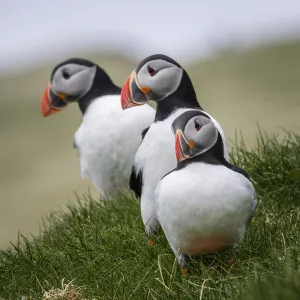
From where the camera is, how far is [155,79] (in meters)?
5.15

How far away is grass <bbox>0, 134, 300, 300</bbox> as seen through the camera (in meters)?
4.05

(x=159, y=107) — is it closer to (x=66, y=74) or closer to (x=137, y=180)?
(x=137, y=180)

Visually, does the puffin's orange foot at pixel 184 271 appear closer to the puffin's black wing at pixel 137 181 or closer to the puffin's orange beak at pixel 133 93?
the puffin's black wing at pixel 137 181

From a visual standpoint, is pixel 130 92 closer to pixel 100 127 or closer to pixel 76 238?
pixel 76 238

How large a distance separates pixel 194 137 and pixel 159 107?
0.83 meters

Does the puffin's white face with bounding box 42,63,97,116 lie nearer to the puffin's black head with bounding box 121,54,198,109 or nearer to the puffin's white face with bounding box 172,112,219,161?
the puffin's black head with bounding box 121,54,198,109

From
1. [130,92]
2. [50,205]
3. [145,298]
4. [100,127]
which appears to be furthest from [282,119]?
[145,298]

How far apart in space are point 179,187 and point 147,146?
89 cm

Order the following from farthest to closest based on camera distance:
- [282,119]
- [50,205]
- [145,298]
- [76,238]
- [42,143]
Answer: [42,143] < [50,205] < [282,119] < [76,238] < [145,298]

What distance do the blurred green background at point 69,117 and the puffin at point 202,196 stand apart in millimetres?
8566

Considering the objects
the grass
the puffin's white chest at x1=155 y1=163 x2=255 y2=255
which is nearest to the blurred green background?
the grass

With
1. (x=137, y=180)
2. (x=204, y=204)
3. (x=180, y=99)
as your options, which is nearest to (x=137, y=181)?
(x=137, y=180)

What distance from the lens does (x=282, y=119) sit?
48.0ft

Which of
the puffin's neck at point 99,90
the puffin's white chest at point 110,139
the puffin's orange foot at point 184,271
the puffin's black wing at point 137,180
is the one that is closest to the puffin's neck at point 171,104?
the puffin's black wing at point 137,180
